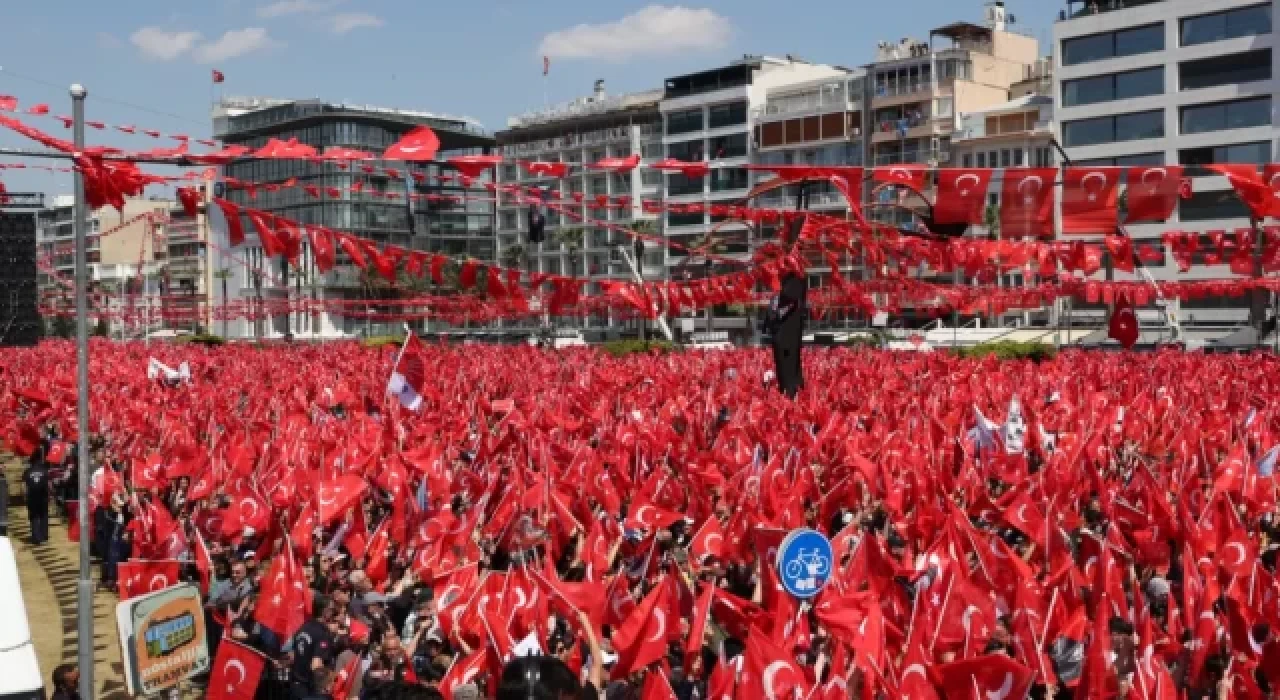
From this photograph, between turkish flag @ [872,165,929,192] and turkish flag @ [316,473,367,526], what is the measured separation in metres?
6.32

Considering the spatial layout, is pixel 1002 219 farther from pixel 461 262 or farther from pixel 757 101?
pixel 757 101

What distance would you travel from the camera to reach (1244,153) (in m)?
61.6

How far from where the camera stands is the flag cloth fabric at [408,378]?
20234 mm

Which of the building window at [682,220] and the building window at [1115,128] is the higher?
the building window at [1115,128]

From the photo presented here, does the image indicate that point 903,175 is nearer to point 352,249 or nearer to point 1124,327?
point 352,249

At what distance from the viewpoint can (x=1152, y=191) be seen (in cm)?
1493

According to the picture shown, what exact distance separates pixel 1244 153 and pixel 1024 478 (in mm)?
54248

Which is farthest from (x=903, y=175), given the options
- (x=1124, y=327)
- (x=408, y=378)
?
(x=1124, y=327)

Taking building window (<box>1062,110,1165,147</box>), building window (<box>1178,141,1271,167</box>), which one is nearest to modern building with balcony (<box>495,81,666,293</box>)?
building window (<box>1062,110,1165,147</box>)

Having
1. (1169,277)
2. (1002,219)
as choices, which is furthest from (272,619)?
(1169,277)

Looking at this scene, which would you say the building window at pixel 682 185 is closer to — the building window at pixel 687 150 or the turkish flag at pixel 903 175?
the building window at pixel 687 150

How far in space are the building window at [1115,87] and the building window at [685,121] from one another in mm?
28716

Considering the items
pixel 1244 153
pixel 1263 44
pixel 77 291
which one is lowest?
pixel 77 291

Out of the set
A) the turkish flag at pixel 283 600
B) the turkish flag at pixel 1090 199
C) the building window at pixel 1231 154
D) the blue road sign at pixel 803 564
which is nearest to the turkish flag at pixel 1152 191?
the turkish flag at pixel 1090 199
